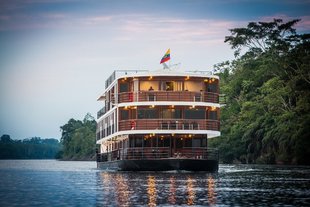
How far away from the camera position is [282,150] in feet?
251

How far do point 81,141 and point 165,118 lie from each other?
132 m

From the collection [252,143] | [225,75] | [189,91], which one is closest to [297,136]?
[252,143]

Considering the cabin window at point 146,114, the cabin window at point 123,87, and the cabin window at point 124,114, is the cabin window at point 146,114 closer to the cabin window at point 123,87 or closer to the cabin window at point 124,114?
the cabin window at point 124,114

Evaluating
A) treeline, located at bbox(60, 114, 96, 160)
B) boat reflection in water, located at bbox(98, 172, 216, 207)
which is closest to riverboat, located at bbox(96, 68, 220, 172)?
boat reflection in water, located at bbox(98, 172, 216, 207)

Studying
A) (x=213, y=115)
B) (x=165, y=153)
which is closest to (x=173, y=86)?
(x=213, y=115)

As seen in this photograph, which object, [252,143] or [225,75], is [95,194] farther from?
[225,75]

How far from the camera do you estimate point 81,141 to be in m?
180

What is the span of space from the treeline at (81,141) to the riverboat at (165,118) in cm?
12050

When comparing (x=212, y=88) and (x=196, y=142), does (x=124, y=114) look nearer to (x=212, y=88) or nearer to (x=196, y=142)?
(x=196, y=142)

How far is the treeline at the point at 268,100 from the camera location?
74750mm

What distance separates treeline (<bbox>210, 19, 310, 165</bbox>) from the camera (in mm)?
74750

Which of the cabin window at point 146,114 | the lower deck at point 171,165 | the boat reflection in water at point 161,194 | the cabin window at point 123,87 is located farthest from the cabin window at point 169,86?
the boat reflection in water at point 161,194

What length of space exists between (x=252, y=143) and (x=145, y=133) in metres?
41.2

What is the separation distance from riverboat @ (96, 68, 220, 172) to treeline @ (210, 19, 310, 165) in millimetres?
23194
